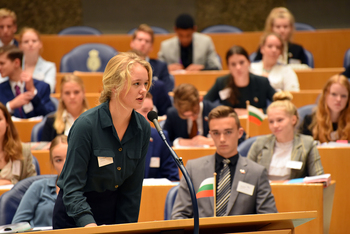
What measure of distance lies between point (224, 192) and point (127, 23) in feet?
17.4

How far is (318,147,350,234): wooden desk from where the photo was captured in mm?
3074

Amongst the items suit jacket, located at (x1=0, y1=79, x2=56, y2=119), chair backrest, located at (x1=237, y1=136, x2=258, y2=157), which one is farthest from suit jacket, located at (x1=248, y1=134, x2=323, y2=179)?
suit jacket, located at (x1=0, y1=79, x2=56, y2=119)

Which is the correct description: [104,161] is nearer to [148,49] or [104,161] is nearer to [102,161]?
[102,161]

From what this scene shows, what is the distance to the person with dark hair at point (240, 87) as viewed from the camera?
4352 millimetres

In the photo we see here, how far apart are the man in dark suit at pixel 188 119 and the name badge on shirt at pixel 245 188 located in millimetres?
1099

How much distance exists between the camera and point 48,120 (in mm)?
3725

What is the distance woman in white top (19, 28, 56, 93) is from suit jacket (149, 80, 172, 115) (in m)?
1.33

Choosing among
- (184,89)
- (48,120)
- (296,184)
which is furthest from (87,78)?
(296,184)

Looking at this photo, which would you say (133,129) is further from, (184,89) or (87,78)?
(87,78)

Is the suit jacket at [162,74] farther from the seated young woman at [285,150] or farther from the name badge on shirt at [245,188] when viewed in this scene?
the name badge on shirt at [245,188]

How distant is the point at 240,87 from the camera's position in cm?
441

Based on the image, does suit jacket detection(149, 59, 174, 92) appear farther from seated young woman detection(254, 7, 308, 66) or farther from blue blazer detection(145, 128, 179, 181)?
blue blazer detection(145, 128, 179, 181)

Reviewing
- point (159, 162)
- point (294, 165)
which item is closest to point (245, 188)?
point (294, 165)

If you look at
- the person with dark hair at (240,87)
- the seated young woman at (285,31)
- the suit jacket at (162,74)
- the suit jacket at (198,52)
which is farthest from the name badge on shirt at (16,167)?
the seated young woman at (285,31)
